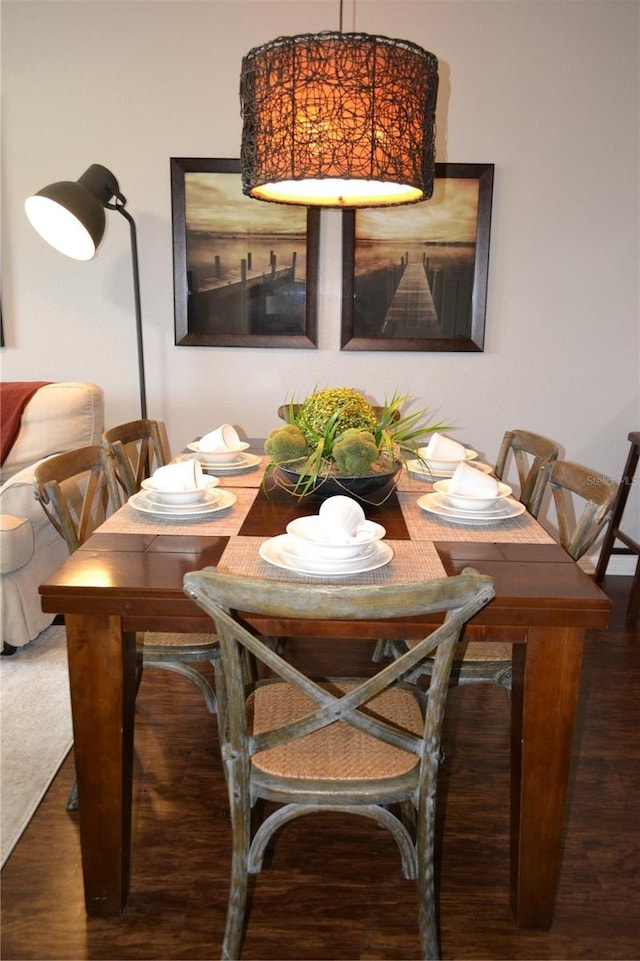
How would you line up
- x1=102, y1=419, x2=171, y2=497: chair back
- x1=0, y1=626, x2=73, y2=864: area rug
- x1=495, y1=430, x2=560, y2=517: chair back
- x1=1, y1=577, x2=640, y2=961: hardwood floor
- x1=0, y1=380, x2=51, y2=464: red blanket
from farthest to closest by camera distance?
1. x1=0, y1=380, x2=51, y2=464: red blanket
2. x1=102, y1=419, x2=171, y2=497: chair back
3. x1=495, y1=430, x2=560, y2=517: chair back
4. x1=0, y1=626, x2=73, y2=864: area rug
5. x1=1, y1=577, x2=640, y2=961: hardwood floor

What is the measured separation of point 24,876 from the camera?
1645mm

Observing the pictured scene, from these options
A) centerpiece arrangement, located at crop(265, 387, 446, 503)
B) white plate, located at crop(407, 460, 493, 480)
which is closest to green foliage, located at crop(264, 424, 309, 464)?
centerpiece arrangement, located at crop(265, 387, 446, 503)

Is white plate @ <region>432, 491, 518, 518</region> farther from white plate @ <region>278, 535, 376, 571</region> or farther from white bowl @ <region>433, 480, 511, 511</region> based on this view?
white plate @ <region>278, 535, 376, 571</region>

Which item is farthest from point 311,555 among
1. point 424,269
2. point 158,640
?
point 424,269

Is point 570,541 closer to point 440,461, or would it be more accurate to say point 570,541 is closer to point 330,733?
point 440,461

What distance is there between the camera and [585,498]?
1.84 m

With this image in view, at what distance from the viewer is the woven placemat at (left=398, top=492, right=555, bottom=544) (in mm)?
1671

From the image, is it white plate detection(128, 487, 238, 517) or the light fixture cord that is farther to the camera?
the light fixture cord

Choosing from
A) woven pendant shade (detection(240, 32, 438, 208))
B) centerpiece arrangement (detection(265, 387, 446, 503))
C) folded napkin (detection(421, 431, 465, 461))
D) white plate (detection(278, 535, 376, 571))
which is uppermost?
woven pendant shade (detection(240, 32, 438, 208))

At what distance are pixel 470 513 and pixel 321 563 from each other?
551 mm

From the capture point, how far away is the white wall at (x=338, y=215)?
3.23 meters

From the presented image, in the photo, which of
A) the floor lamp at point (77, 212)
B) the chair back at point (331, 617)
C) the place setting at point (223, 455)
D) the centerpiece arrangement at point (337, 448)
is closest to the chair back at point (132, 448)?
the place setting at point (223, 455)

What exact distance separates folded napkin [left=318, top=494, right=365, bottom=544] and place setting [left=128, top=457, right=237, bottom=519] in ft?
1.52

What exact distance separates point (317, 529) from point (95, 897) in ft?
3.00
